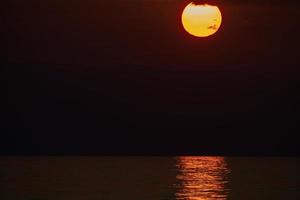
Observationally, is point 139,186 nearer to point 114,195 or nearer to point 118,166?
point 114,195

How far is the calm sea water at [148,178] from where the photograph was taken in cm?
1253

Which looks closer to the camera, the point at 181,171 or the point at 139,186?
the point at 139,186

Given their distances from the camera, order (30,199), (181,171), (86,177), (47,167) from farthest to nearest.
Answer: (47,167), (181,171), (86,177), (30,199)

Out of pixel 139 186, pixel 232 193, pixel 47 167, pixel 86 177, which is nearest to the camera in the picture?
pixel 232 193

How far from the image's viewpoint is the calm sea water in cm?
1253

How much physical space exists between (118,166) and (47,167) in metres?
1.43

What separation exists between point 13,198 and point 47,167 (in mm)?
5448

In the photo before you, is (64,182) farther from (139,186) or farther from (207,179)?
(207,179)

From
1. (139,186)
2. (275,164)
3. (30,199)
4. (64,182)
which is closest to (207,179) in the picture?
(139,186)

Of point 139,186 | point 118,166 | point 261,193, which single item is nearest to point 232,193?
point 261,193

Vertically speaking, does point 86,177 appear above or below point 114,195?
above

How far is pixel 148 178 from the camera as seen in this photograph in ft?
49.3

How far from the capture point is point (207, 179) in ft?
47.6

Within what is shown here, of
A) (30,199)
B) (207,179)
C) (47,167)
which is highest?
(47,167)
